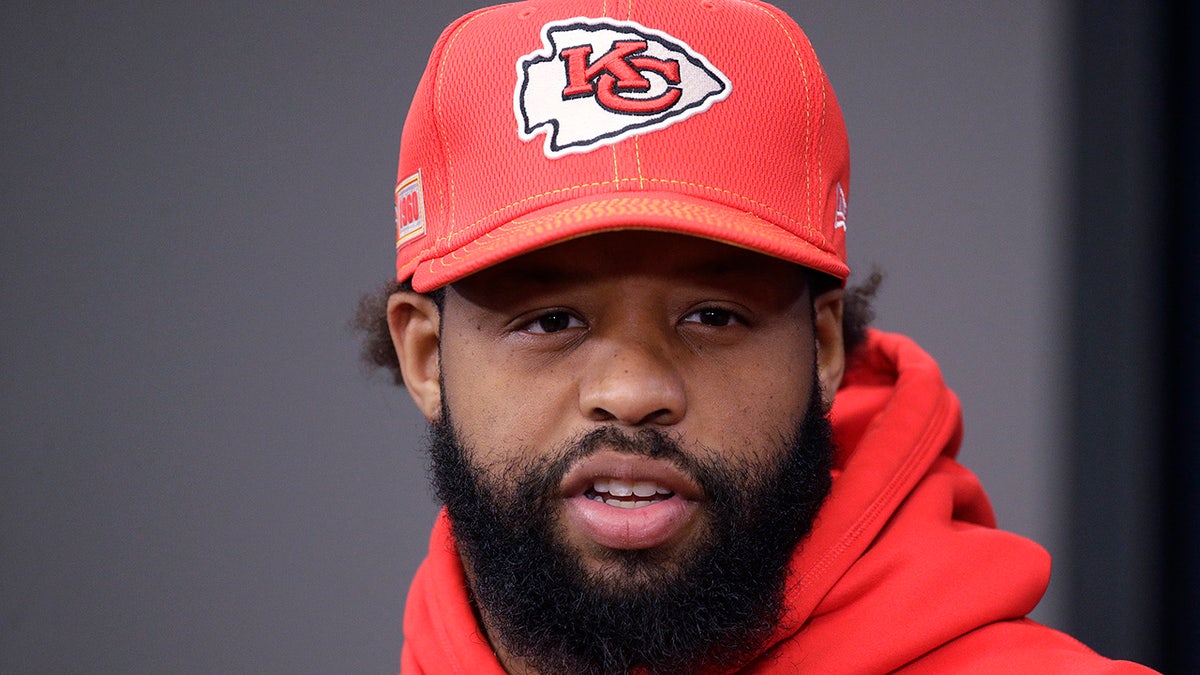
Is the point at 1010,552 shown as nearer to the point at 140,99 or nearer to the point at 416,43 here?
the point at 416,43

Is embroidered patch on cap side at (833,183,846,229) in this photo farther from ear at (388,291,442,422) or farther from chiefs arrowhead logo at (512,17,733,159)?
ear at (388,291,442,422)

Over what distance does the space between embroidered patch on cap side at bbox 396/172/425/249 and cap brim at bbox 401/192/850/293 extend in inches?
4.3

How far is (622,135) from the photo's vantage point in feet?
3.70

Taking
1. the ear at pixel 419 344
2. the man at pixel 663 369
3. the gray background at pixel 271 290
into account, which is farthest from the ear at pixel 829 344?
the gray background at pixel 271 290

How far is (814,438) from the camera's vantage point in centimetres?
130

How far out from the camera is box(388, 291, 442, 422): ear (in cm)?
138

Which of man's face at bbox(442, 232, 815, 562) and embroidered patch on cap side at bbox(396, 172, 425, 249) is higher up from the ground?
embroidered patch on cap side at bbox(396, 172, 425, 249)

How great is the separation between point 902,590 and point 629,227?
476 millimetres

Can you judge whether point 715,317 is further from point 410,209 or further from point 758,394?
point 410,209

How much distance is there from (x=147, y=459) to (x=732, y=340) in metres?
1.31

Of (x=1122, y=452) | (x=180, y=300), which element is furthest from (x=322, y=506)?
(x=1122, y=452)

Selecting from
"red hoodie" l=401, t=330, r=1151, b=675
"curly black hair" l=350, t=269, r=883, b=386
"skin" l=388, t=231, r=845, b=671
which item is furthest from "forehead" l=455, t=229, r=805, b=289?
"curly black hair" l=350, t=269, r=883, b=386

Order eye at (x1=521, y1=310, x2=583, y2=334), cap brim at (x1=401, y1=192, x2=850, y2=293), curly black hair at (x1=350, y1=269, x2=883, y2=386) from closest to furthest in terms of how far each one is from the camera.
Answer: cap brim at (x1=401, y1=192, x2=850, y2=293), eye at (x1=521, y1=310, x2=583, y2=334), curly black hair at (x1=350, y1=269, x2=883, y2=386)

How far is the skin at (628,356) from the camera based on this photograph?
1.14 m
